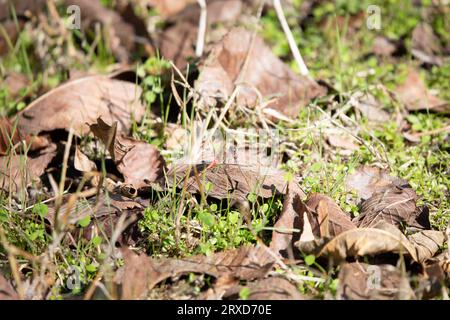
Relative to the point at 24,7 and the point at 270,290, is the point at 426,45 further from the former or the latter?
the point at 24,7

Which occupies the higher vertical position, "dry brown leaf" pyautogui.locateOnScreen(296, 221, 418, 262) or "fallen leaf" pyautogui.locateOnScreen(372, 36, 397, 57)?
"fallen leaf" pyautogui.locateOnScreen(372, 36, 397, 57)

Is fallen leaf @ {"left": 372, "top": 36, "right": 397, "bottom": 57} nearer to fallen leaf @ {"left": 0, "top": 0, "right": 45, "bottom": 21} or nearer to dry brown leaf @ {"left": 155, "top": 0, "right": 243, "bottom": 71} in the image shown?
dry brown leaf @ {"left": 155, "top": 0, "right": 243, "bottom": 71}

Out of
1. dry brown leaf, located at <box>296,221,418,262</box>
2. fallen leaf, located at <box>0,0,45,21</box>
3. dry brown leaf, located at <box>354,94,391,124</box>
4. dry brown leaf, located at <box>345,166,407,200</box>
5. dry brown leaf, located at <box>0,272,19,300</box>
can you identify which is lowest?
dry brown leaf, located at <box>0,272,19,300</box>

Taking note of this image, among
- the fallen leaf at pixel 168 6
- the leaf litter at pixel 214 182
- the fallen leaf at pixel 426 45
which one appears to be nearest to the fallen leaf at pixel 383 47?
the leaf litter at pixel 214 182

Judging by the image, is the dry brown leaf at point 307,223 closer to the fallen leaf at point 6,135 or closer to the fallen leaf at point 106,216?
the fallen leaf at point 106,216

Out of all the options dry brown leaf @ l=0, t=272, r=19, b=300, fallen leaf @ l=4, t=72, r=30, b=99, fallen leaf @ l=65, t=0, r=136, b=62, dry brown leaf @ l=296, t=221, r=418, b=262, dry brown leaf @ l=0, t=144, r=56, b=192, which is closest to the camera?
dry brown leaf @ l=0, t=272, r=19, b=300

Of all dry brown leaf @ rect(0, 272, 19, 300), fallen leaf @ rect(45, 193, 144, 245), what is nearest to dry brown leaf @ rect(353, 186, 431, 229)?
fallen leaf @ rect(45, 193, 144, 245)

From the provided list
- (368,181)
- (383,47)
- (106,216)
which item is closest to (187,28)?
(383,47)

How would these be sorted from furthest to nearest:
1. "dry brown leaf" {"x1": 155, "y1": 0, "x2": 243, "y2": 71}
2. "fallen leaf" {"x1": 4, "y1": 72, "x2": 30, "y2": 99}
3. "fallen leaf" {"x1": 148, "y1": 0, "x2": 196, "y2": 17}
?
1. "fallen leaf" {"x1": 148, "y1": 0, "x2": 196, "y2": 17}
2. "dry brown leaf" {"x1": 155, "y1": 0, "x2": 243, "y2": 71}
3. "fallen leaf" {"x1": 4, "y1": 72, "x2": 30, "y2": 99}
